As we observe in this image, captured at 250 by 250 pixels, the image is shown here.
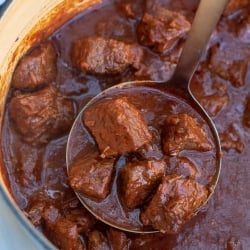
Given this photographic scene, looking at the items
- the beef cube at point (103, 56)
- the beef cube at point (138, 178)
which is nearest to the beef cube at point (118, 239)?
the beef cube at point (138, 178)

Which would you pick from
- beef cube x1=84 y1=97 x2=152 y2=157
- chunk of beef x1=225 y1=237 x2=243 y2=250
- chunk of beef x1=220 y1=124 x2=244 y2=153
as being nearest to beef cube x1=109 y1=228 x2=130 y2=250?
beef cube x1=84 y1=97 x2=152 y2=157

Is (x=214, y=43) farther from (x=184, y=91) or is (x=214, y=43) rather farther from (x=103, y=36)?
(x=103, y=36)

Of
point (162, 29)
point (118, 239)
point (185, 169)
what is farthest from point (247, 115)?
point (118, 239)

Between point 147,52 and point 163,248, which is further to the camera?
point 147,52

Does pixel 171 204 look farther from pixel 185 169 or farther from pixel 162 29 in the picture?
pixel 162 29

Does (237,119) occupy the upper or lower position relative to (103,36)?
lower

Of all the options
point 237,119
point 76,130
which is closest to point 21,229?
point 76,130
